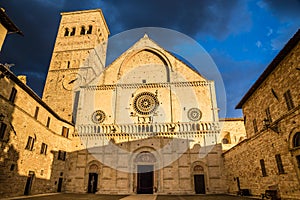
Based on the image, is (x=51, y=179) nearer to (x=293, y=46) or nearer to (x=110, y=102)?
(x=110, y=102)

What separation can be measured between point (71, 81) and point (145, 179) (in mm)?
16744

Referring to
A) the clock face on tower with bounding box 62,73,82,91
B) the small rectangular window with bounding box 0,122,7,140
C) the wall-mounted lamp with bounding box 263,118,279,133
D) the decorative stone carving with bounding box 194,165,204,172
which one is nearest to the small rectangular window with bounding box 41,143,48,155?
the small rectangular window with bounding box 0,122,7,140

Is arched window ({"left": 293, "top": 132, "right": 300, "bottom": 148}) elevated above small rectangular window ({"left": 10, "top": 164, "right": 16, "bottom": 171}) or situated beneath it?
elevated above

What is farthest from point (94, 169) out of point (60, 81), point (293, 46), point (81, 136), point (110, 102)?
point (293, 46)

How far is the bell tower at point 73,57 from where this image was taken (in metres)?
26.5

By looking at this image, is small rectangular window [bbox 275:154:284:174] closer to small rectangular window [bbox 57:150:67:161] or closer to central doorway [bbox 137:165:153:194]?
central doorway [bbox 137:165:153:194]

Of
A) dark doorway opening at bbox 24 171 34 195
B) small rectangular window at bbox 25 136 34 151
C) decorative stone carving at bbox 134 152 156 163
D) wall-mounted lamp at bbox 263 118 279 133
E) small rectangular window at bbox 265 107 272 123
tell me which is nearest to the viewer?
wall-mounted lamp at bbox 263 118 279 133

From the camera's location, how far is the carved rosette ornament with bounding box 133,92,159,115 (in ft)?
74.9

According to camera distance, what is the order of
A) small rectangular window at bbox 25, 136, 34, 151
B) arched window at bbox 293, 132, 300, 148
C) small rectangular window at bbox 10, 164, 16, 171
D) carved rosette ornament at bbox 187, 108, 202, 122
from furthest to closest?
1. carved rosette ornament at bbox 187, 108, 202, 122
2. small rectangular window at bbox 25, 136, 34, 151
3. small rectangular window at bbox 10, 164, 16, 171
4. arched window at bbox 293, 132, 300, 148

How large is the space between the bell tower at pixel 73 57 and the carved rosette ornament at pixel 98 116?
12.9 ft

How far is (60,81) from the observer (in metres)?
27.6

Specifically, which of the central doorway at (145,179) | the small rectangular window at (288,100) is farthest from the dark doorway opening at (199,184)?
the small rectangular window at (288,100)

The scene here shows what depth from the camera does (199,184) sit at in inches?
770

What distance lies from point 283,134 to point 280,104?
1.74 meters
